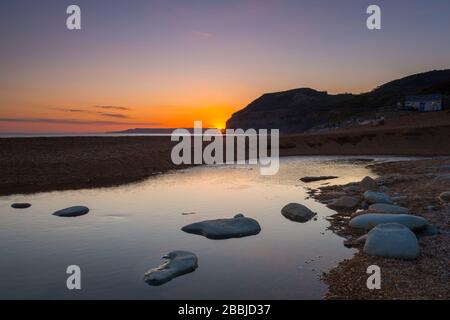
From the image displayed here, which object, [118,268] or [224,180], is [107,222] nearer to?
[118,268]

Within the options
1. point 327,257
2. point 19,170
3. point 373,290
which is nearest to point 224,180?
point 19,170

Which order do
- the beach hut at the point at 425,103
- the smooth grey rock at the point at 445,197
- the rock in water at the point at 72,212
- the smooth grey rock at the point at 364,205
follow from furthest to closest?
the beach hut at the point at 425,103 < the rock in water at the point at 72,212 < the smooth grey rock at the point at 364,205 < the smooth grey rock at the point at 445,197

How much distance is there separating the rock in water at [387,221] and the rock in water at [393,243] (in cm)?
112

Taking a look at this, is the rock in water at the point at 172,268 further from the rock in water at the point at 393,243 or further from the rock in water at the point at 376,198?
the rock in water at the point at 376,198

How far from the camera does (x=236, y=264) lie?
36.9 ft

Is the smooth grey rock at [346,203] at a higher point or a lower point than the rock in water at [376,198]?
lower

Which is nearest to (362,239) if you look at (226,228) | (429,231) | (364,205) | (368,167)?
(429,231)

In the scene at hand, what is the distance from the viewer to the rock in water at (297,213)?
1658cm

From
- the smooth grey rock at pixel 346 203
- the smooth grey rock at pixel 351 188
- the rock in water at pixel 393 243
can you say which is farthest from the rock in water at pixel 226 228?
the smooth grey rock at pixel 351 188

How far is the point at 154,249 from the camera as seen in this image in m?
12.8

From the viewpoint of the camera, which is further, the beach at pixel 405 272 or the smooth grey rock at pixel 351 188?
the smooth grey rock at pixel 351 188

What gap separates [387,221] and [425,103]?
337 feet

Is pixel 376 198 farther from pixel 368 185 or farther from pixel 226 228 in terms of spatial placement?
pixel 226 228
